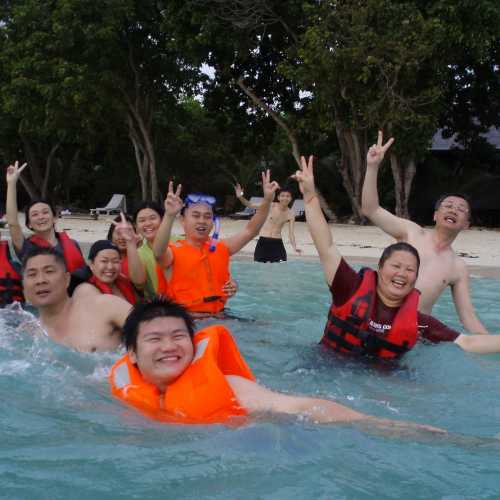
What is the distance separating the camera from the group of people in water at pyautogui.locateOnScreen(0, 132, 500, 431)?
3.08 meters

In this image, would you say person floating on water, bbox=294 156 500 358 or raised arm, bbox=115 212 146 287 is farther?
→ raised arm, bbox=115 212 146 287

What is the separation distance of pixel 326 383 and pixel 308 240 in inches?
421

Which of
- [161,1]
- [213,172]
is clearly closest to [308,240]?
[161,1]

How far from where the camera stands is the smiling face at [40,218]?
575 cm

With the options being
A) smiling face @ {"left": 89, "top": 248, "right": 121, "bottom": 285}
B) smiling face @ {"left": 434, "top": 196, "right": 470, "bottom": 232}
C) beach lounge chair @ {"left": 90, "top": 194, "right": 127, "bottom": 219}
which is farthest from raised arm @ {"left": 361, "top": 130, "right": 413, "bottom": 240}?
beach lounge chair @ {"left": 90, "top": 194, "right": 127, "bottom": 219}

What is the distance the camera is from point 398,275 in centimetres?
413

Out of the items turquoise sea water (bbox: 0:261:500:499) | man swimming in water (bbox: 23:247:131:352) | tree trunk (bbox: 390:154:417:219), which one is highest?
tree trunk (bbox: 390:154:417:219)

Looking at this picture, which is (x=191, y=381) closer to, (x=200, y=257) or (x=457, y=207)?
(x=200, y=257)

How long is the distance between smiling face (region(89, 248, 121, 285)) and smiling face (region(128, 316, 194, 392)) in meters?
1.84

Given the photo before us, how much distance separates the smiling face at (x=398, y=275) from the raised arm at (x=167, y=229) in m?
1.50

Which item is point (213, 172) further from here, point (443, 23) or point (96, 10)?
point (443, 23)

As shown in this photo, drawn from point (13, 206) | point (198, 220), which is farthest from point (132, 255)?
point (13, 206)

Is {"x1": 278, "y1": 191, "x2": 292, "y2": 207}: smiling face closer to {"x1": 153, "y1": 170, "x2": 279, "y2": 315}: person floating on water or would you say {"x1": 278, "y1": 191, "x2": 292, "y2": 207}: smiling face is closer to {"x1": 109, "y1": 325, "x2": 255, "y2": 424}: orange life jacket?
{"x1": 153, "y1": 170, "x2": 279, "y2": 315}: person floating on water

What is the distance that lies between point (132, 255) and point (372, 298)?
5.70ft
